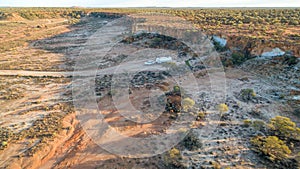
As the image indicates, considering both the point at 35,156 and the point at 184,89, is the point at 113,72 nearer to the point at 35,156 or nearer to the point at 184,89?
the point at 184,89

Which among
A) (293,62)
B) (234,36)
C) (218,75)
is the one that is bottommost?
(218,75)

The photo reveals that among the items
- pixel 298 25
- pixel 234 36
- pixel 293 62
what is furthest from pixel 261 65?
pixel 298 25

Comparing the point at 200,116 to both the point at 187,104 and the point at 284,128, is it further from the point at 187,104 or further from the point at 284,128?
the point at 284,128

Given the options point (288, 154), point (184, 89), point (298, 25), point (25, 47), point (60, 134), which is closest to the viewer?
point (288, 154)

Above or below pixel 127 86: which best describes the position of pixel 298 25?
above

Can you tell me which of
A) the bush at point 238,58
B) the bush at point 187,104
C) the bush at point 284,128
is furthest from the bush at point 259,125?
the bush at point 238,58

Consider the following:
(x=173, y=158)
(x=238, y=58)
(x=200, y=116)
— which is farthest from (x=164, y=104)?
(x=238, y=58)

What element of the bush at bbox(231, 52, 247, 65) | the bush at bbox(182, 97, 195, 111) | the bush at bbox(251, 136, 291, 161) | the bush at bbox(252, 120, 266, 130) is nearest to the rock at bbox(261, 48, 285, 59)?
the bush at bbox(231, 52, 247, 65)

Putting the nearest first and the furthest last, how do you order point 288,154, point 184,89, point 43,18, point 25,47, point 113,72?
point 288,154 → point 184,89 → point 113,72 → point 25,47 → point 43,18
